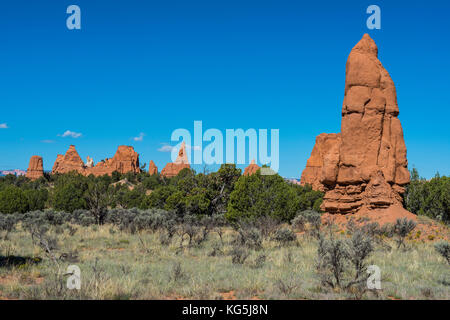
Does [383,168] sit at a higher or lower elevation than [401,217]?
higher

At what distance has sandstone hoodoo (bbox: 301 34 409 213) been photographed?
20.9 meters

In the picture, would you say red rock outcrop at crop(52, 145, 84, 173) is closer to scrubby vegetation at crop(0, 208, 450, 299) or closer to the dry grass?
scrubby vegetation at crop(0, 208, 450, 299)

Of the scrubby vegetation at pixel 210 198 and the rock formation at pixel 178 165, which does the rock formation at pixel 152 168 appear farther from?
the scrubby vegetation at pixel 210 198

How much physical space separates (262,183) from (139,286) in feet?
56.3

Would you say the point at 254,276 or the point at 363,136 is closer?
the point at 254,276

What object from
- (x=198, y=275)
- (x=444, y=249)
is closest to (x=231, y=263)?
(x=198, y=275)

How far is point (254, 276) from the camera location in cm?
816

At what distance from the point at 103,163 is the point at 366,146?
9876cm

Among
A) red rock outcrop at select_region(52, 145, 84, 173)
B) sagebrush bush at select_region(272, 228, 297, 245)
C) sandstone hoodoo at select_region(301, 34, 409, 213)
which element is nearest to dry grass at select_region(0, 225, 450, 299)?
sagebrush bush at select_region(272, 228, 297, 245)

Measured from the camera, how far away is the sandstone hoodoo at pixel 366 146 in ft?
68.5

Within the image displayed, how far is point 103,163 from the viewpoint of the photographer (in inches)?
4220

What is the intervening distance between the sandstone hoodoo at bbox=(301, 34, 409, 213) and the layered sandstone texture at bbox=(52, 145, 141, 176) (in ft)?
286
